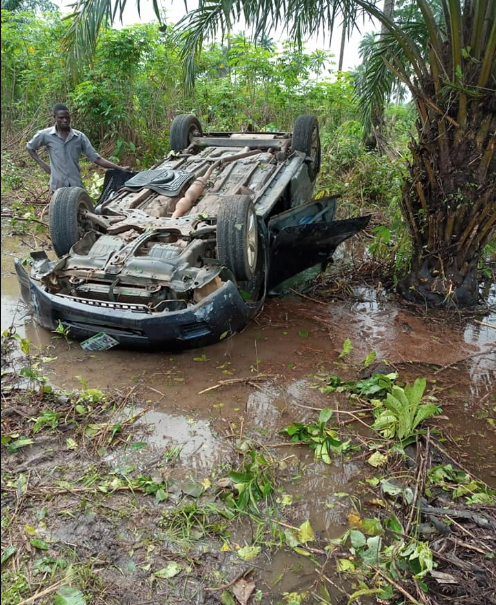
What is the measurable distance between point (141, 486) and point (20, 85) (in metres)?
11.4

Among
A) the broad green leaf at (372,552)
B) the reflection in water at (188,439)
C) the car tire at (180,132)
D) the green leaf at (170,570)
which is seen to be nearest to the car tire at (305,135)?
the car tire at (180,132)

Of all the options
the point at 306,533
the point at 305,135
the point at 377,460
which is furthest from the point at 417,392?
the point at 305,135

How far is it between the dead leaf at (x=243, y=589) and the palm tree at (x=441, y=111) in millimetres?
4345

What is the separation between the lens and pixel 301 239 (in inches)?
221

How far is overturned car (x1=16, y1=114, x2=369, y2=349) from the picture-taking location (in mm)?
4617

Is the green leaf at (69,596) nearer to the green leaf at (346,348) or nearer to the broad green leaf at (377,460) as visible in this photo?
the broad green leaf at (377,460)

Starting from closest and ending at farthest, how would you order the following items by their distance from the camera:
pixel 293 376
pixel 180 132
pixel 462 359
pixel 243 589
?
1. pixel 243 589
2. pixel 293 376
3. pixel 462 359
4. pixel 180 132

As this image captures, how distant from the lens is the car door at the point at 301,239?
553cm

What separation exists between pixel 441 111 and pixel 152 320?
370 centimetres

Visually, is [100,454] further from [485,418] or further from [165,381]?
[485,418]

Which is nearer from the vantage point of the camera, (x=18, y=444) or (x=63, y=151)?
(x=18, y=444)

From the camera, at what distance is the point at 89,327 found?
4.70 meters

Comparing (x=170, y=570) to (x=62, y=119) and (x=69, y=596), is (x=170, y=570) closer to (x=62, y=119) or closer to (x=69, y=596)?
(x=69, y=596)

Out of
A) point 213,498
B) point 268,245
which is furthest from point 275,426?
point 268,245
